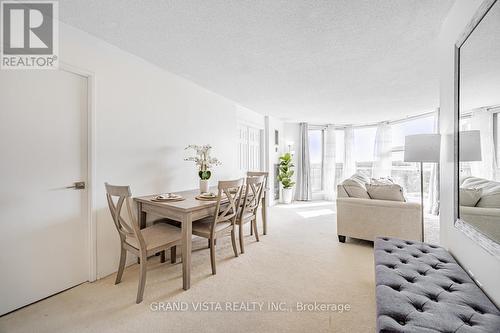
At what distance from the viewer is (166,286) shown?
6.67 ft

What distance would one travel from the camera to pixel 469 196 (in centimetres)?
133

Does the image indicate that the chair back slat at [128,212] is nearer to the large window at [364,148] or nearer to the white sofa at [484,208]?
the white sofa at [484,208]

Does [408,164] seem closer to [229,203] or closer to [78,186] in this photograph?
[229,203]

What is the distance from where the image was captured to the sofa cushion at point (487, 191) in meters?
1.05

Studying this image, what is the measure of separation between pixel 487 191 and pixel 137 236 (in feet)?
7.71

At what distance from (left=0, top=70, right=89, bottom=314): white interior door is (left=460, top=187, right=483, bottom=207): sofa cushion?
3.05 metres

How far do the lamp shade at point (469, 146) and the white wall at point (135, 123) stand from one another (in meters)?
2.90

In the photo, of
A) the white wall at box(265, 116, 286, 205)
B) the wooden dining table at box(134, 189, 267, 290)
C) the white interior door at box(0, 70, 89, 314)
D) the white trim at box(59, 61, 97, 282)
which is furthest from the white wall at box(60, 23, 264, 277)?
the white wall at box(265, 116, 286, 205)

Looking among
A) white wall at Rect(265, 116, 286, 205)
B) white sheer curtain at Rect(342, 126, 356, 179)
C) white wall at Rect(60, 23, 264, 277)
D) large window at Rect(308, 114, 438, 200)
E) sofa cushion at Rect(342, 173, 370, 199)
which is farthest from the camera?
white sheer curtain at Rect(342, 126, 356, 179)

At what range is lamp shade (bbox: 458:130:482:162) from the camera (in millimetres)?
1189

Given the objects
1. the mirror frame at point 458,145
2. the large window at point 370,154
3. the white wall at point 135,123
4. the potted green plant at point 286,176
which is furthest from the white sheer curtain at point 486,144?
the potted green plant at point 286,176

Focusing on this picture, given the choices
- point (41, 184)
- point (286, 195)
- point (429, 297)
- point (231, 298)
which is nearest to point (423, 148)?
point (429, 297)

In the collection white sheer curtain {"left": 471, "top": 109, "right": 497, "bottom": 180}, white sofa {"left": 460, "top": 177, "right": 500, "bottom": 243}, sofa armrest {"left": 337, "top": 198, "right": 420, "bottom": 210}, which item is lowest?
sofa armrest {"left": 337, "top": 198, "right": 420, "bottom": 210}

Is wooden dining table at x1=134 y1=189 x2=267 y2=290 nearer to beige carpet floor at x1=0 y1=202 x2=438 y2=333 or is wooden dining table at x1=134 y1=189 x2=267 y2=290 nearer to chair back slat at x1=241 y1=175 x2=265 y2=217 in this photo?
beige carpet floor at x1=0 y1=202 x2=438 y2=333
